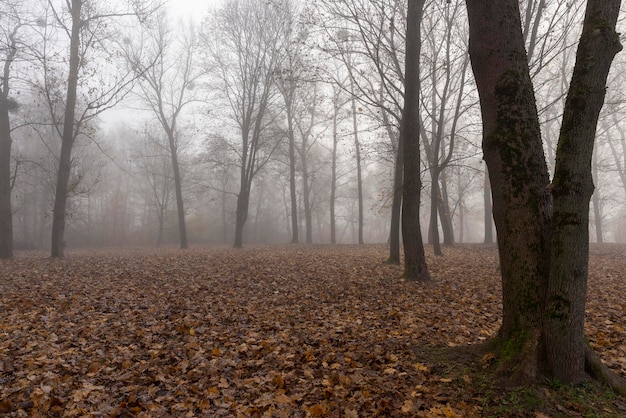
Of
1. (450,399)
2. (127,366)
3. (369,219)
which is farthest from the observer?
(369,219)

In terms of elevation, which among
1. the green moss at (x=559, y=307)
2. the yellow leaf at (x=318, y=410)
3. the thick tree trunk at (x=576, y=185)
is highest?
the thick tree trunk at (x=576, y=185)

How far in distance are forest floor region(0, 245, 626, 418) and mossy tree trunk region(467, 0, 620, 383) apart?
43 centimetres

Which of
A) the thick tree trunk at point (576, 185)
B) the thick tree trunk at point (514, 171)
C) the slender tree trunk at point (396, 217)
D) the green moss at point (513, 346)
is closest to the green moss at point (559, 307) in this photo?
the thick tree trunk at point (576, 185)

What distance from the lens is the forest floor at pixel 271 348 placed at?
4020 mm

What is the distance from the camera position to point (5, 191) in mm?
15727

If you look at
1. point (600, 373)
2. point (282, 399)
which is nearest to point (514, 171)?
point (600, 373)

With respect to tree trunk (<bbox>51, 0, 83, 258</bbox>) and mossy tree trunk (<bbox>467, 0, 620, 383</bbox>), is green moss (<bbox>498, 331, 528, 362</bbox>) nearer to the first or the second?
mossy tree trunk (<bbox>467, 0, 620, 383</bbox>)

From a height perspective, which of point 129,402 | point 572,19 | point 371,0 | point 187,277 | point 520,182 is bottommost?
point 129,402

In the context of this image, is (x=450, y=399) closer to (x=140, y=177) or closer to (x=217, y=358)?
(x=217, y=358)

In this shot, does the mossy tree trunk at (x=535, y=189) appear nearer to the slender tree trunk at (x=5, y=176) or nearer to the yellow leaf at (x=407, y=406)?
the yellow leaf at (x=407, y=406)

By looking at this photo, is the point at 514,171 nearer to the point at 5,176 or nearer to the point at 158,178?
the point at 5,176

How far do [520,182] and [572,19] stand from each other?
8.88 meters

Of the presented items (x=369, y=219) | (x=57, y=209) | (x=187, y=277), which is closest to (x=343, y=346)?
(x=187, y=277)

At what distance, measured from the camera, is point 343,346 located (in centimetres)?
559
